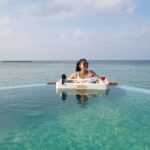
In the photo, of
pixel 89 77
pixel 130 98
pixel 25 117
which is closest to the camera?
pixel 25 117

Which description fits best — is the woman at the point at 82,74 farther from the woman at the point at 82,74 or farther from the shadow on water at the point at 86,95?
the shadow on water at the point at 86,95

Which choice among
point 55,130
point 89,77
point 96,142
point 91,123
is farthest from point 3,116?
point 89,77

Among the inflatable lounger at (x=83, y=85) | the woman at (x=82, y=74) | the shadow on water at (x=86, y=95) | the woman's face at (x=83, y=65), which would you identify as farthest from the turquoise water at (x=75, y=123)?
the woman's face at (x=83, y=65)

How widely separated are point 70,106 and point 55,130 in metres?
2.79

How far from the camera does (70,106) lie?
9.44 metres

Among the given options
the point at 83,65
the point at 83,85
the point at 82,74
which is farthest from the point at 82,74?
the point at 83,85

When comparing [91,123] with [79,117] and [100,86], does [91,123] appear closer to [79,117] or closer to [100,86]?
[79,117]

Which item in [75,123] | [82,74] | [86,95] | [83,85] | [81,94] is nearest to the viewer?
[75,123]

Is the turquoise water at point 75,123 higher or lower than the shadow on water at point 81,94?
lower

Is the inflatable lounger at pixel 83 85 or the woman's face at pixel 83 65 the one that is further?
the woman's face at pixel 83 65

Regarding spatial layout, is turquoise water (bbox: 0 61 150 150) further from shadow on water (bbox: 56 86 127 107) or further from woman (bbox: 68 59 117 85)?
woman (bbox: 68 59 117 85)

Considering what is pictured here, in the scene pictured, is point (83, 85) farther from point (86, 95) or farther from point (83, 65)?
point (83, 65)

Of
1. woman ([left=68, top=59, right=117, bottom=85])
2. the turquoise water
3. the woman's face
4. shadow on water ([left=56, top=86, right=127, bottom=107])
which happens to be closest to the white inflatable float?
shadow on water ([left=56, top=86, right=127, bottom=107])

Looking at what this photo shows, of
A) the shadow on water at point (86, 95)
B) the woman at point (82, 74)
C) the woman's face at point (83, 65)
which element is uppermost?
the woman's face at point (83, 65)
